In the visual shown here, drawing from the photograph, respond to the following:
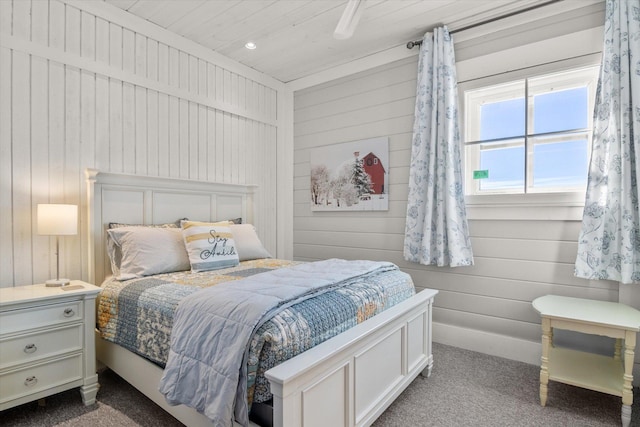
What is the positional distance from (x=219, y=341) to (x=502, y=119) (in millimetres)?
2712

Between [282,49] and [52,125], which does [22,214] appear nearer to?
[52,125]

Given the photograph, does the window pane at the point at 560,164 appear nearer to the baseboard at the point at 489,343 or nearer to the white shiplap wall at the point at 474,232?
the white shiplap wall at the point at 474,232

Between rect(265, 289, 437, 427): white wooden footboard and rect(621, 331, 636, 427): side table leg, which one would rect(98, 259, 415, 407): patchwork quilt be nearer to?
rect(265, 289, 437, 427): white wooden footboard

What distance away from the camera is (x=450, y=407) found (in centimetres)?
204

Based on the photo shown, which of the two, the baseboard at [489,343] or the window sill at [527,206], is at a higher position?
the window sill at [527,206]

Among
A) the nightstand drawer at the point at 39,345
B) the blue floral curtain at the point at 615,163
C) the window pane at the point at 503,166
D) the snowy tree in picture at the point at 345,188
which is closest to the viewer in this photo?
the nightstand drawer at the point at 39,345

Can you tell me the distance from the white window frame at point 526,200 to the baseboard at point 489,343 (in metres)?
0.94

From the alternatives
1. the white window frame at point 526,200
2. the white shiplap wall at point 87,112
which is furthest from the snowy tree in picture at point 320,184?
the white window frame at point 526,200

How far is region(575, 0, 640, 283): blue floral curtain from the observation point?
7.08ft

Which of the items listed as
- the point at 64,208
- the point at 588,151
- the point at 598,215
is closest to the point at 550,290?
the point at 598,215

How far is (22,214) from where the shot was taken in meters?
2.26

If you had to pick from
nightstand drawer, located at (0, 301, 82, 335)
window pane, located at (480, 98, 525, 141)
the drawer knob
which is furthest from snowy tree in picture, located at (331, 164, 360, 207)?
the drawer knob

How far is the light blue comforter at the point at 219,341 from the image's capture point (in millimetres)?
1296

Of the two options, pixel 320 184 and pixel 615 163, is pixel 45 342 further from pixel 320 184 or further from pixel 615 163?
pixel 615 163
